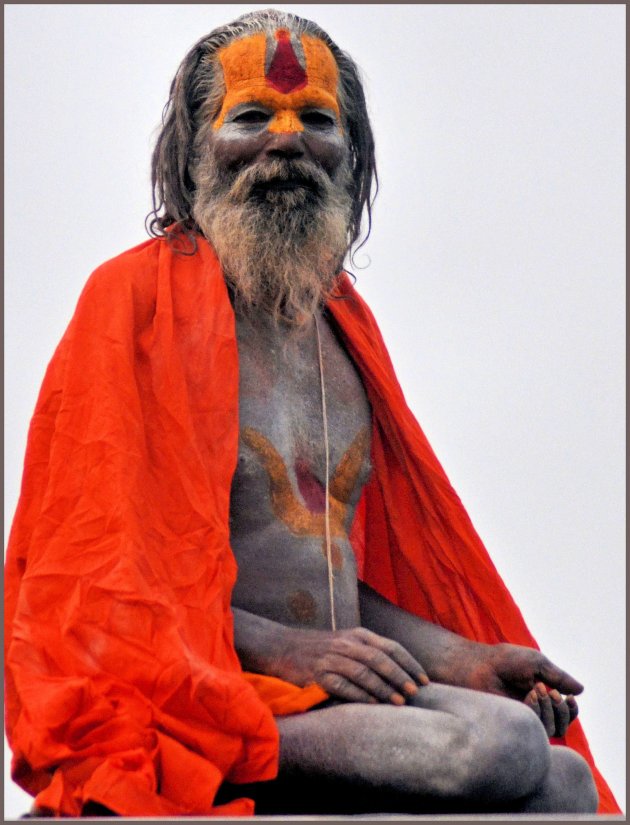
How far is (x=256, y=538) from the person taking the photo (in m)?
6.11

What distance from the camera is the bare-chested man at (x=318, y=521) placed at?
5457 mm

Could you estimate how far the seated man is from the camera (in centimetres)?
533

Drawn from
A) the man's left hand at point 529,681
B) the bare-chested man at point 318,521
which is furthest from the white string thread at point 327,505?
the man's left hand at point 529,681

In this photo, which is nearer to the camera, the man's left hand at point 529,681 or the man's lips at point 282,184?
the man's left hand at point 529,681

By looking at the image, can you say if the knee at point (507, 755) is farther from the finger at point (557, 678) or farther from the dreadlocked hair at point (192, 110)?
the dreadlocked hair at point (192, 110)

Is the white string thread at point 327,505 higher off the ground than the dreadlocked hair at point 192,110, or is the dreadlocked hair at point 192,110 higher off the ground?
the dreadlocked hair at point 192,110

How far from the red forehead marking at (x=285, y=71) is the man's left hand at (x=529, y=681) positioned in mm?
2151

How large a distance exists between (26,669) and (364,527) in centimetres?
173

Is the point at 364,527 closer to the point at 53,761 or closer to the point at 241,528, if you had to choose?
the point at 241,528

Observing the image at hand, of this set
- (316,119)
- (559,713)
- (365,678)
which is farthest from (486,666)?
(316,119)

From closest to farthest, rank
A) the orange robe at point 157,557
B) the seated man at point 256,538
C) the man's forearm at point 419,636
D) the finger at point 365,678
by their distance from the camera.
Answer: the orange robe at point 157,557
the seated man at point 256,538
the finger at point 365,678
the man's forearm at point 419,636

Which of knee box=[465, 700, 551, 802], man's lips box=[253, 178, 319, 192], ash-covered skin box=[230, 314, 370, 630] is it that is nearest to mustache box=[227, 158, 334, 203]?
man's lips box=[253, 178, 319, 192]

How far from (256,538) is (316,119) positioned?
1.60 metres

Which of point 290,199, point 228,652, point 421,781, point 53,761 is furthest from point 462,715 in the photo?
point 290,199
